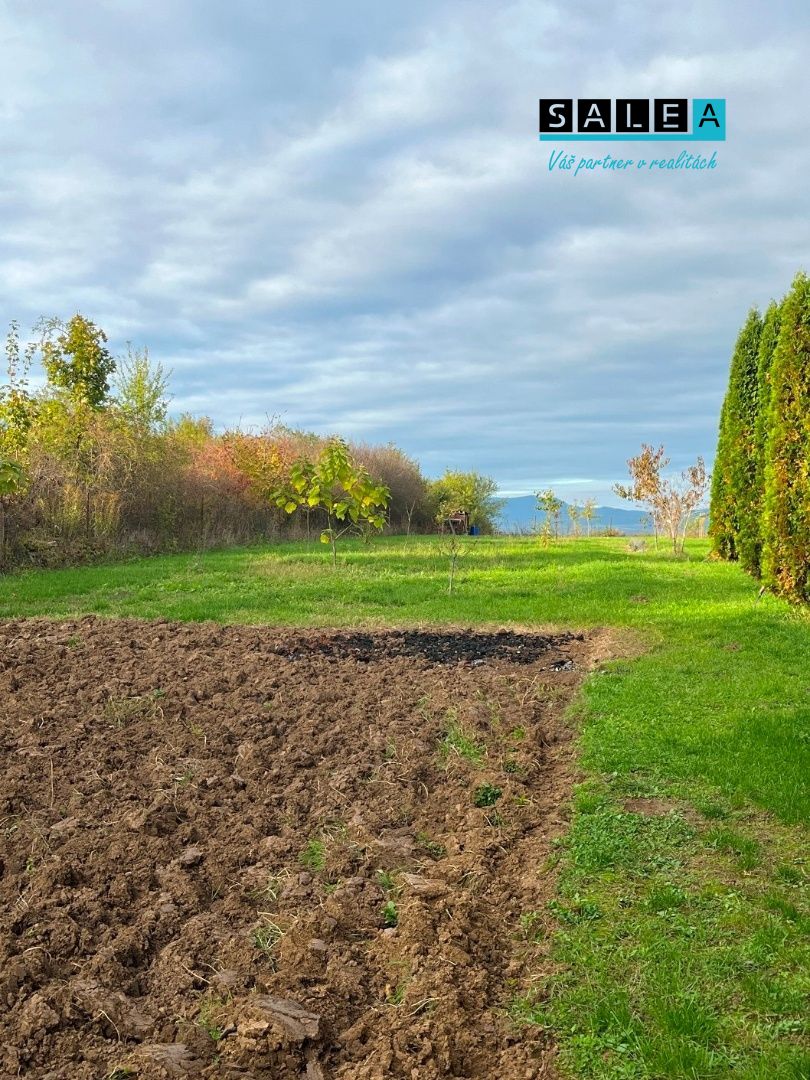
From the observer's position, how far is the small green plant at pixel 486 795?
13.5ft

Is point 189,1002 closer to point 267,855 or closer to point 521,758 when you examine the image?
point 267,855

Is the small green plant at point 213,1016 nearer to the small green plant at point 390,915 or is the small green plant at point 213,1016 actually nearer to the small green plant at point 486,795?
the small green plant at point 390,915

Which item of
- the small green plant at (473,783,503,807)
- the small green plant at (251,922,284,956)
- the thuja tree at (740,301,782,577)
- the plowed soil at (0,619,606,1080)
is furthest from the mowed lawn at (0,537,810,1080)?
the thuja tree at (740,301,782,577)

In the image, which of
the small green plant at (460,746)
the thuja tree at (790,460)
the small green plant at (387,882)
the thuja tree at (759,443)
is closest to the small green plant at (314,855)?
the small green plant at (387,882)

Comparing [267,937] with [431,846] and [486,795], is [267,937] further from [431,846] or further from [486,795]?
[486,795]

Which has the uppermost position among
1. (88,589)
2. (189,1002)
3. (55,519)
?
(55,519)

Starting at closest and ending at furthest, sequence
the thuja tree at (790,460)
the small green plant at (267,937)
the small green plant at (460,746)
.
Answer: the small green plant at (267,937)
the small green plant at (460,746)
the thuja tree at (790,460)

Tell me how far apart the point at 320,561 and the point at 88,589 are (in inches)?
164

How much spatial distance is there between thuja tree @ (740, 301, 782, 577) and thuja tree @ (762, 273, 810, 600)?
2.05 meters

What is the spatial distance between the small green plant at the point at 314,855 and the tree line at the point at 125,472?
27.3ft

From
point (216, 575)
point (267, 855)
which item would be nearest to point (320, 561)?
point (216, 575)

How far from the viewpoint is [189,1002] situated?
2.61 m

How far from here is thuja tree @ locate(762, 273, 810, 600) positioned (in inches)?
370

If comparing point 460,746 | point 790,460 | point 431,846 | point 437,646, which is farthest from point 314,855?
point 790,460
